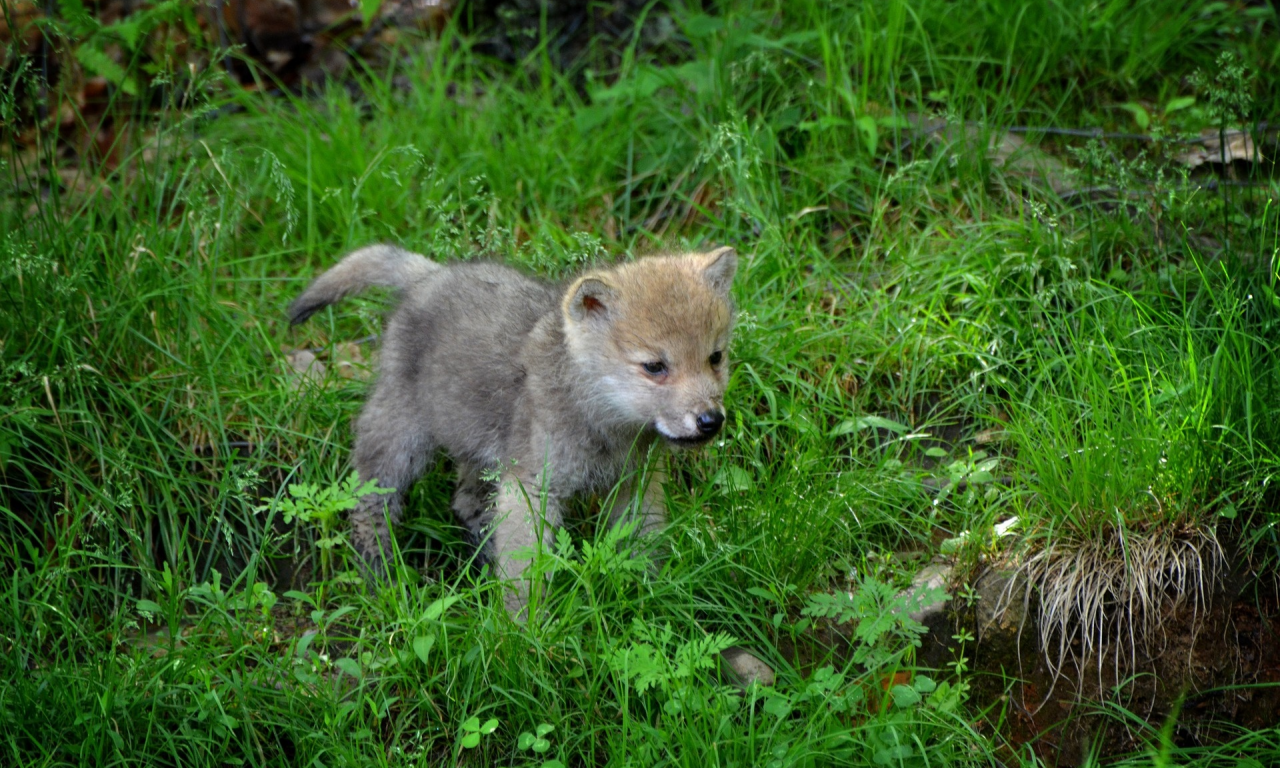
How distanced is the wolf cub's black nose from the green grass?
295 mm

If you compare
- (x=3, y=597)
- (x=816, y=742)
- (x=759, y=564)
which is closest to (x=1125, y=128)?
(x=759, y=564)

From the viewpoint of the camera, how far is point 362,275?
15.0ft

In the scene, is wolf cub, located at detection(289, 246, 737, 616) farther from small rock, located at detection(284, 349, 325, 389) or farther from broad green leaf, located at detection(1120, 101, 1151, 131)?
broad green leaf, located at detection(1120, 101, 1151, 131)

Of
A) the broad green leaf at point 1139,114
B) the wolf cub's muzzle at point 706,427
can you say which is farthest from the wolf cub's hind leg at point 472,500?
the broad green leaf at point 1139,114

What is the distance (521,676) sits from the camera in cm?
352

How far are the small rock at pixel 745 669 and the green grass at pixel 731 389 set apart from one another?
0.06 m

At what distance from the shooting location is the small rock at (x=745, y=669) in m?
3.66

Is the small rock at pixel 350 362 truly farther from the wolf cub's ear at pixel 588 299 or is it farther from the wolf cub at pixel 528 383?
the wolf cub's ear at pixel 588 299

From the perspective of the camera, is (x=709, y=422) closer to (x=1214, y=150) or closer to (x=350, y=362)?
(x=350, y=362)

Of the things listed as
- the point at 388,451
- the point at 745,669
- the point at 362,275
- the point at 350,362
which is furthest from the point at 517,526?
the point at 350,362

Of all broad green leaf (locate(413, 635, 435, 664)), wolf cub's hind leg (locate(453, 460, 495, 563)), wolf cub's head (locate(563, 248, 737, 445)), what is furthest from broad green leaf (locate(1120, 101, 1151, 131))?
broad green leaf (locate(413, 635, 435, 664))

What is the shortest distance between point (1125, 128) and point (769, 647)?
3.46 metres

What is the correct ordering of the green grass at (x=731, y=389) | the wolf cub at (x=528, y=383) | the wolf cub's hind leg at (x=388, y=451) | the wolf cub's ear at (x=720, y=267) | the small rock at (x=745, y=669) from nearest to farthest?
the green grass at (x=731, y=389)
the small rock at (x=745, y=669)
the wolf cub at (x=528, y=383)
the wolf cub's ear at (x=720, y=267)
the wolf cub's hind leg at (x=388, y=451)

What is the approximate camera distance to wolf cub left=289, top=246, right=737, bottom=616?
3.95m
